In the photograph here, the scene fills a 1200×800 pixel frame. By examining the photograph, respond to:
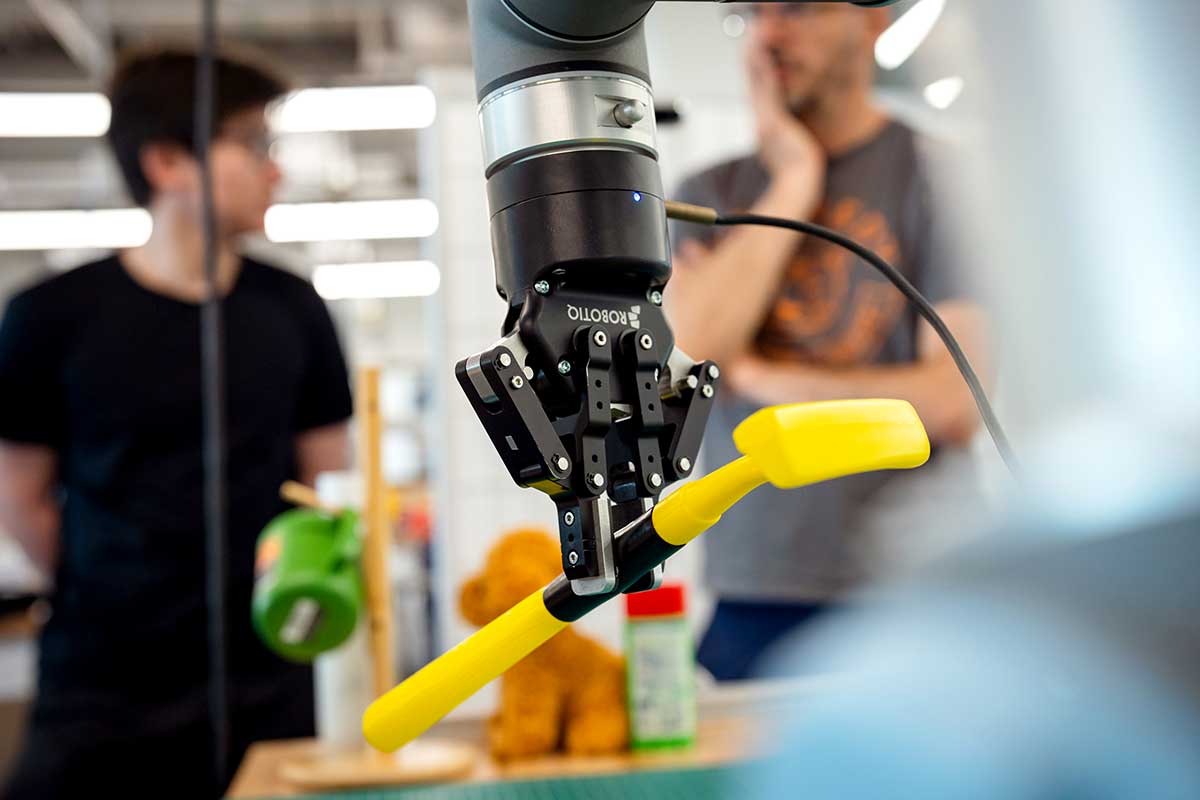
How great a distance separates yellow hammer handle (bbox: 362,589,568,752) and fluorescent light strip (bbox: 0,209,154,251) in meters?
7.14

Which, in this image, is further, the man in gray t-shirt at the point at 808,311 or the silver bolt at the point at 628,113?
the man in gray t-shirt at the point at 808,311

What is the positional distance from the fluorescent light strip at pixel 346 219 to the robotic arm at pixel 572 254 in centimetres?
740

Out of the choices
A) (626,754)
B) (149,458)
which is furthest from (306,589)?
(149,458)

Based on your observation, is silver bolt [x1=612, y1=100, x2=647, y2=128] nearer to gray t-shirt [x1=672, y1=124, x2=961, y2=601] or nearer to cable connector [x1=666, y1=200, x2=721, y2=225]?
cable connector [x1=666, y1=200, x2=721, y2=225]

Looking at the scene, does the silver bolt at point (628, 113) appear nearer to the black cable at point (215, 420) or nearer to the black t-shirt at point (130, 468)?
the black cable at point (215, 420)

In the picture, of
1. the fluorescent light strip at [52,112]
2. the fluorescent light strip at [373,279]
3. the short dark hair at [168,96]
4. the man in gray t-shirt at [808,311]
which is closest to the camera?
the man in gray t-shirt at [808,311]

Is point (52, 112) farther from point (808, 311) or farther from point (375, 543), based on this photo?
point (375, 543)

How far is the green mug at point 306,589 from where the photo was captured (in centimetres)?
104

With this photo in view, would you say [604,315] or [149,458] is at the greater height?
[149,458]

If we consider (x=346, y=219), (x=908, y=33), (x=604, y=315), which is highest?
(x=346, y=219)

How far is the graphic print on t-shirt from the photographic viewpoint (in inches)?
62.4

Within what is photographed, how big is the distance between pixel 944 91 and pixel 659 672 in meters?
1.18

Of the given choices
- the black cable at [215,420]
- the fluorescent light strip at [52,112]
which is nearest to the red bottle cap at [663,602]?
the black cable at [215,420]

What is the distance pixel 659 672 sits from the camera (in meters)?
1.09
